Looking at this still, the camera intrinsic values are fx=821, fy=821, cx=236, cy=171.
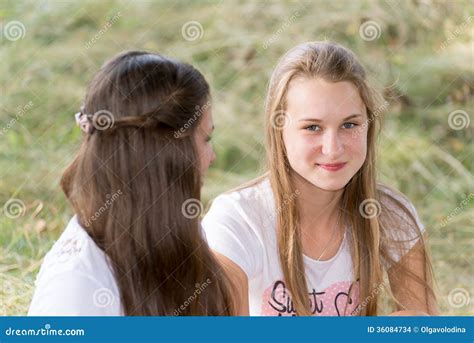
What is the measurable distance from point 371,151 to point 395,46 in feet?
4.61

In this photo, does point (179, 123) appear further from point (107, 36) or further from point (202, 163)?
point (107, 36)

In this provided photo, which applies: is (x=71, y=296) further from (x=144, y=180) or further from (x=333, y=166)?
(x=333, y=166)

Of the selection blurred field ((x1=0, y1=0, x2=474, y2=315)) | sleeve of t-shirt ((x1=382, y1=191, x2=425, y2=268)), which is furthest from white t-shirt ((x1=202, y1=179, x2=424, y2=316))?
blurred field ((x1=0, y1=0, x2=474, y2=315))

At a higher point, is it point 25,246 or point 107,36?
point 107,36

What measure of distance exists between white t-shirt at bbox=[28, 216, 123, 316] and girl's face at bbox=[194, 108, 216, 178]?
250 millimetres

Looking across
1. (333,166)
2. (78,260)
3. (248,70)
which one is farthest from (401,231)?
(248,70)

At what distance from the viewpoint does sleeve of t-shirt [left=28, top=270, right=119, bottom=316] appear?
1330 mm

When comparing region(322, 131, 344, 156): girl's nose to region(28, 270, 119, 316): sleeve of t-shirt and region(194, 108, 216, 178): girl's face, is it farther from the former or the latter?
region(28, 270, 119, 316): sleeve of t-shirt

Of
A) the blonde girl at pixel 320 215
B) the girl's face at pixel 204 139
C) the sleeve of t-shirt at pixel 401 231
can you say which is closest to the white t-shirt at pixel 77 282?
the girl's face at pixel 204 139

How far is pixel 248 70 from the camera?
3.06 meters

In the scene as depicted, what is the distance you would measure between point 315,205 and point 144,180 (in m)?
0.52

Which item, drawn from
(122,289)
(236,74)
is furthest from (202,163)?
(236,74)

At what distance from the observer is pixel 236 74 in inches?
119

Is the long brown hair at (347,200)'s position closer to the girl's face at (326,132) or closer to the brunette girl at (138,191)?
the girl's face at (326,132)
